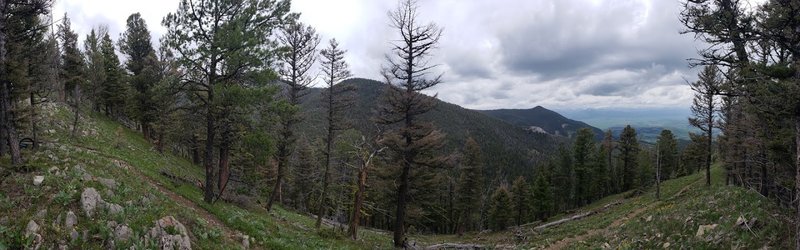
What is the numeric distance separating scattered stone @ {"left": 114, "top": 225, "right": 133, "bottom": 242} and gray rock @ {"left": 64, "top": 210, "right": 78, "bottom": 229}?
2.58 ft

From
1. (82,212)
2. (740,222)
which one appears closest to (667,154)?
(740,222)

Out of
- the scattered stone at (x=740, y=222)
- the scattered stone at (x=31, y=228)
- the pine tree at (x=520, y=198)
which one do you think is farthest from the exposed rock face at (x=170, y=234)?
the pine tree at (x=520, y=198)

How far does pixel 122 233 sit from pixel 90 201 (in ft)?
4.44

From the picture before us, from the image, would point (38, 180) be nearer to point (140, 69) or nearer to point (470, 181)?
point (140, 69)

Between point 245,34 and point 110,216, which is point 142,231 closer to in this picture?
point 110,216

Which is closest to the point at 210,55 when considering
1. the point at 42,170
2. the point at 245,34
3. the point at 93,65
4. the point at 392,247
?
the point at 245,34

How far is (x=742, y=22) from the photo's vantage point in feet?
35.8

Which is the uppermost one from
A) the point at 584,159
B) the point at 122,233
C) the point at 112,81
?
the point at 112,81

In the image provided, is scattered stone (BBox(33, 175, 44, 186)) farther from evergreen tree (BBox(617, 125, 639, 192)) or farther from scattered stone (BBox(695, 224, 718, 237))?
evergreen tree (BBox(617, 125, 639, 192))

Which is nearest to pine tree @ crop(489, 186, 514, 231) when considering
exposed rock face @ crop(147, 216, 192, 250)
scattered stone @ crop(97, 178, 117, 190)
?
exposed rock face @ crop(147, 216, 192, 250)

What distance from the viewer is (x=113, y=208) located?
8969 mm

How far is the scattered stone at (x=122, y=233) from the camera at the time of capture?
8.09 meters

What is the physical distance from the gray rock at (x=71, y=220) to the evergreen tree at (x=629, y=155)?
62338 mm

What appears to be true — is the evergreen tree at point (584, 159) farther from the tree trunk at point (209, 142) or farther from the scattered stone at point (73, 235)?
the scattered stone at point (73, 235)
